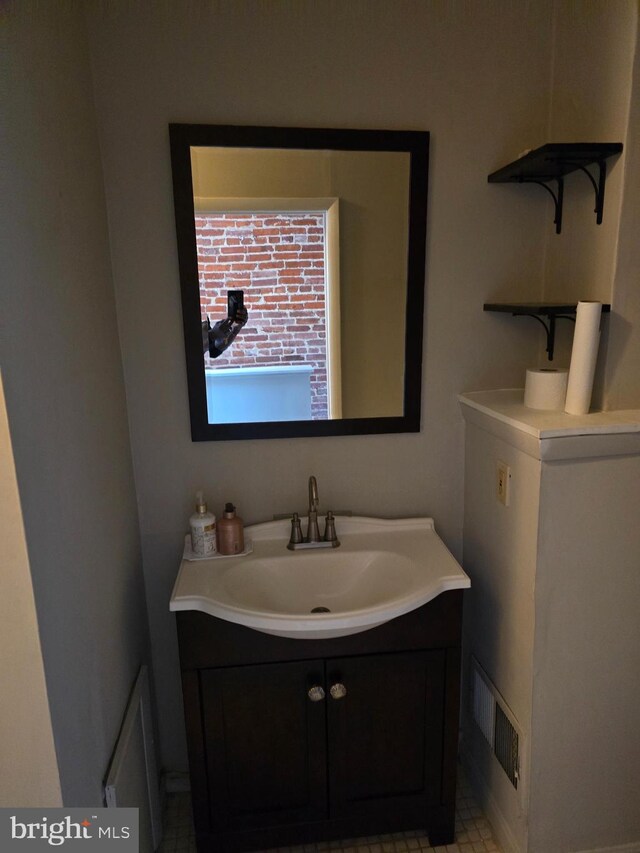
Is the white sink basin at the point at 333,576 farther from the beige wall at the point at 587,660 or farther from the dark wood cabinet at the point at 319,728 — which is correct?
the beige wall at the point at 587,660

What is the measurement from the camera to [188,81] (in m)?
1.42

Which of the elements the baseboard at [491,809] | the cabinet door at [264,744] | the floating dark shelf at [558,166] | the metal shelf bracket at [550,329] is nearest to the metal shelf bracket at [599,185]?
the floating dark shelf at [558,166]

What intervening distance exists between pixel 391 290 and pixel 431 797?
147 centimetres

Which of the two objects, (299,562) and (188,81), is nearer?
(188,81)

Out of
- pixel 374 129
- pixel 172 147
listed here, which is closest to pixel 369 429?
pixel 374 129

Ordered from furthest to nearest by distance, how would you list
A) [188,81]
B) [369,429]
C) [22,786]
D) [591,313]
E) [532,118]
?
[369,429]
[532,118]
[188,81]
[591,313]
[22,786]

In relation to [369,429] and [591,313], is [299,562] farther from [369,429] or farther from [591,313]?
[591,313]

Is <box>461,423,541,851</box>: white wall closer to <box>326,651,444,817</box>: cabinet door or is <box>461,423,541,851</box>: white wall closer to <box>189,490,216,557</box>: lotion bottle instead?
<box>326,651,444,817</box>: cabinet door

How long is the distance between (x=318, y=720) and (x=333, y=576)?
1.24ft

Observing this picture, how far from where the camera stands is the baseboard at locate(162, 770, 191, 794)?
180cm

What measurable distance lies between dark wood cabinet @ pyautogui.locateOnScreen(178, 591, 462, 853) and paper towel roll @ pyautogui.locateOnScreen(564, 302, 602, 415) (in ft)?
1.95

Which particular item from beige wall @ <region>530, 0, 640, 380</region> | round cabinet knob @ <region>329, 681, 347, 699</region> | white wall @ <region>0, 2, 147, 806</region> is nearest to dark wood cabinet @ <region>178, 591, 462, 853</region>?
round cabinet knob @ <region>329, 681, 347, 699</region>

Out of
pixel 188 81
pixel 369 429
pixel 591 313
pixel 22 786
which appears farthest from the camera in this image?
pixel 369 429

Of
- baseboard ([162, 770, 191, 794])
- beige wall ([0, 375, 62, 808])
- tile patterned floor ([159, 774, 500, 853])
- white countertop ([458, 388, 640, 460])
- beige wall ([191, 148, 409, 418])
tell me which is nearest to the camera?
beige wall ([0, 375, 62, 808])
